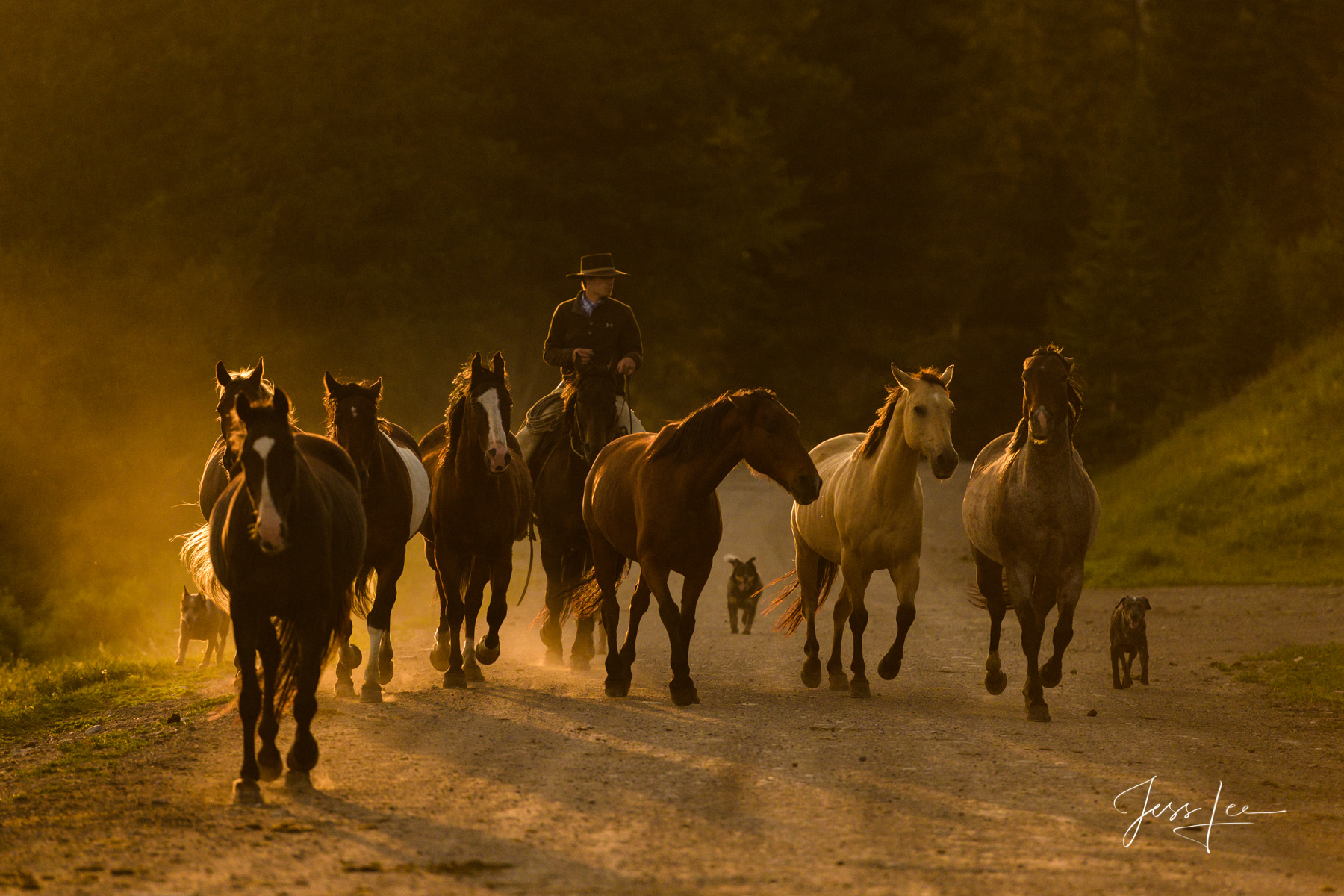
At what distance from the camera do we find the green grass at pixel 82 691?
10930mm

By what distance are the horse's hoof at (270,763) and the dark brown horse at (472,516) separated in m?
3.43

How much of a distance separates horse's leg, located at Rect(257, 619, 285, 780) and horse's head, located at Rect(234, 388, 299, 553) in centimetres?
58

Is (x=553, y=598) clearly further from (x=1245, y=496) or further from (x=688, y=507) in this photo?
(x=1245, y=496)

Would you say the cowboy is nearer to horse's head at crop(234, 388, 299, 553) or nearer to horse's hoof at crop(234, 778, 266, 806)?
horse's head at crop(234, 388, 299, 553)

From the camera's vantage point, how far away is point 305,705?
746 cm

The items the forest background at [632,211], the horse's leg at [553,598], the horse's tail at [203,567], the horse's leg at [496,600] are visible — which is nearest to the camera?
the horse's tail at [203,567]

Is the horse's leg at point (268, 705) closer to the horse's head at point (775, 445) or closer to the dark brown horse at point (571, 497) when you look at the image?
the horse's head at point (775, 445)

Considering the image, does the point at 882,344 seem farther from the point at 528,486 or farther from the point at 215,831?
the point at 215,831

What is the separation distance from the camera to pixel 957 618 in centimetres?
1756

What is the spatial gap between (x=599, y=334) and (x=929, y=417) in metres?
3.80

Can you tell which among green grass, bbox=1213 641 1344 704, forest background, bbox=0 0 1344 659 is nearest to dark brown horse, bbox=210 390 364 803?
green grass, bbox=1213 641 1344 704

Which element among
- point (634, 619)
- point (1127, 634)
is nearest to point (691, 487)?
point (634, 619)

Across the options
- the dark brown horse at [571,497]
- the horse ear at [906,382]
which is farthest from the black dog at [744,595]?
the horse ear at [906,382]

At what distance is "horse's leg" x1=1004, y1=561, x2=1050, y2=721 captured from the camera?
9.77m
